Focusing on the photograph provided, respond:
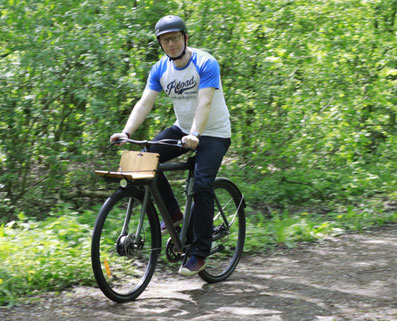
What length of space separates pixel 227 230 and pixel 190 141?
140cm

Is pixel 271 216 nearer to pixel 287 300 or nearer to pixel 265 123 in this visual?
pixel 265 123

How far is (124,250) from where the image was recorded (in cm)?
447

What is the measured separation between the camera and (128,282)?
15.7 feet

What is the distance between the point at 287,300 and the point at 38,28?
→ 427 centimetres

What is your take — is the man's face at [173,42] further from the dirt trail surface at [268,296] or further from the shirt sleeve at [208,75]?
the dirt trail surface at [268,296]

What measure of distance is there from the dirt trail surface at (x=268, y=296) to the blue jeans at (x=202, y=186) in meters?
0.47

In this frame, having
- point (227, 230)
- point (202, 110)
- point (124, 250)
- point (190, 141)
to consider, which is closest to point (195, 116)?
point (202, 110)

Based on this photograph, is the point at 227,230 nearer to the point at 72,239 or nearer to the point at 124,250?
the point at 124,250

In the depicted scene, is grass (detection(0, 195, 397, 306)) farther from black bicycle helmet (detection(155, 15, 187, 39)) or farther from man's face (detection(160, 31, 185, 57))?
black bicycle helmet (detection(155, 15, 187, 39))

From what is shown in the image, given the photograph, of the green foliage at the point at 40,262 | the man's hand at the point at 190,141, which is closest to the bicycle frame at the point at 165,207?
the man's hand at the point at 190,141

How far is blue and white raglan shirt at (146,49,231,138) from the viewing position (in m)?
4.60

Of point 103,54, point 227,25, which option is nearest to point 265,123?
point 227,25

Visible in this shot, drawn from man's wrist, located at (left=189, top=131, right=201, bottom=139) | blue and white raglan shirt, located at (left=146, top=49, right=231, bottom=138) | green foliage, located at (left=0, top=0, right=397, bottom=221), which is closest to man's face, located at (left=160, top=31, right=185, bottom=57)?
blue and white raglan shirt, located at (left=146, top=49, right=231, bottom=138)

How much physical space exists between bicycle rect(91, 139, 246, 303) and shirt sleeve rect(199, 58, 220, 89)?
54 centimetres
